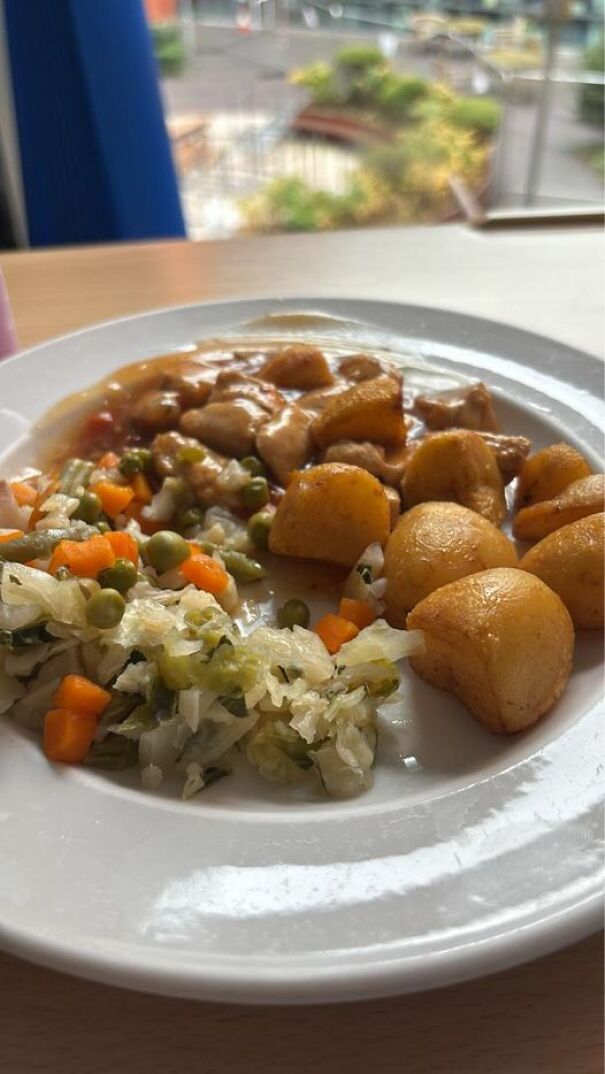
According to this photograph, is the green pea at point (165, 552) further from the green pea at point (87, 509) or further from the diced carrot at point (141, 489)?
the diced carrot at point (141, 489)

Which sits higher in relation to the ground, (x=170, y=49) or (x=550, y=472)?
(x=170, y=49)

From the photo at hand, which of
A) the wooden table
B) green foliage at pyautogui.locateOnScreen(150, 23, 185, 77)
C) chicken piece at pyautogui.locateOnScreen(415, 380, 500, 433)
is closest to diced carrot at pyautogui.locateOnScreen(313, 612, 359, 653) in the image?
the wooden table

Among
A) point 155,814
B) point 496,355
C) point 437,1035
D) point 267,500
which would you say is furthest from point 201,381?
point 437,1035

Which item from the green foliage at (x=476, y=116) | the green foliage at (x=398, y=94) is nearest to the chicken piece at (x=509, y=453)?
the green foliage at (x=476, y=116)

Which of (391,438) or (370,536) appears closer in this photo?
(370,536)

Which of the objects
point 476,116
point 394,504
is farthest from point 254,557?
point 476,116

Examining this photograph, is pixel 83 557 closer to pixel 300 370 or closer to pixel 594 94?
pixel 300 370

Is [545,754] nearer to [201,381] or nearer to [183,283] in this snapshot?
[201,381]
